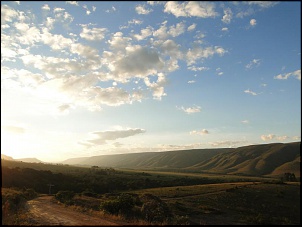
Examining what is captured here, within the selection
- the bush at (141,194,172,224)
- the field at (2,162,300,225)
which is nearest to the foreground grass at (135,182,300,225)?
the field at (2,162,300,225)

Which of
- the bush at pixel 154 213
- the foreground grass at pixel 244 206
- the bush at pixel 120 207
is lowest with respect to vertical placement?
the foreground grass at pixel 244 206

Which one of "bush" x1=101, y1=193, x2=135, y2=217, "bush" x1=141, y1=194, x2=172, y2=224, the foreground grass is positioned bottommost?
the foreground grass

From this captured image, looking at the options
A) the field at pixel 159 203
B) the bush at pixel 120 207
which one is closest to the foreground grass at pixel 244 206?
the field at pixel 159 203

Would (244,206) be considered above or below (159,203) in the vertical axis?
below

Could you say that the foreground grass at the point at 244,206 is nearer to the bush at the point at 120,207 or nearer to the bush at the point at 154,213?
the bush at the point at 154,213

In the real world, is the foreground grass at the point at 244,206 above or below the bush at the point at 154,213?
below

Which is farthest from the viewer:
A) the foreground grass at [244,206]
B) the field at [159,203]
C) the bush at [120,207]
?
the foreground grass at [244,206]

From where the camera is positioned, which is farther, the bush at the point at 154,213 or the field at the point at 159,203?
the field at the point at 159,203

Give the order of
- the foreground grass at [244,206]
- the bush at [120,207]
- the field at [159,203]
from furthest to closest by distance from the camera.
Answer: the foreground grass at [244,206], the bush at [120,207], the field at [159,203]

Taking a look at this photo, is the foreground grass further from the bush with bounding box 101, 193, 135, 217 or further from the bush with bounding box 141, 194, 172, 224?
the bush with bounding box 101, 193, 135, 217

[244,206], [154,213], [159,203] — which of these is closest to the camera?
[154,213]

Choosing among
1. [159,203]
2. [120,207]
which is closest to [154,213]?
[120,207]

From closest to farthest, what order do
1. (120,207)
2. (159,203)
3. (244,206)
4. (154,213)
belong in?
(154,213)
(120,207)
(159,203)
(244,206)

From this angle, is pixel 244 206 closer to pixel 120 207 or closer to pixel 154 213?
pixel 154 213
